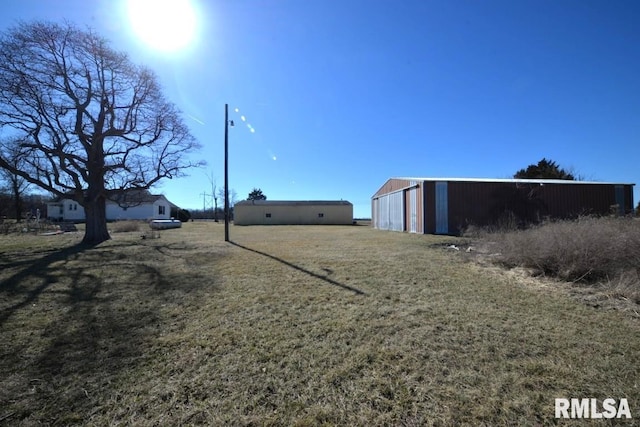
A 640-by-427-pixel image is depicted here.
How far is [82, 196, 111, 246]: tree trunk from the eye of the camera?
1494 cm

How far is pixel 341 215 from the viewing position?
45.7 metres

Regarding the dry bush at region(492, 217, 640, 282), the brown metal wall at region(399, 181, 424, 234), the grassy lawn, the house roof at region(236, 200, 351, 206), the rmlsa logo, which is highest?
the house roof at region(236, 200, 351, 206)

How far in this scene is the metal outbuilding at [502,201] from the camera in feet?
58.3

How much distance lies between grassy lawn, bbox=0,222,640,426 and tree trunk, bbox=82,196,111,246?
1017 cm

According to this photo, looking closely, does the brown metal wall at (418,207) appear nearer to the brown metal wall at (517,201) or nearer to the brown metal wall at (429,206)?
the brown metal wall at (429,206)

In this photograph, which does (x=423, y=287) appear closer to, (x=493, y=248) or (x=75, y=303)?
(x=493, y=248)

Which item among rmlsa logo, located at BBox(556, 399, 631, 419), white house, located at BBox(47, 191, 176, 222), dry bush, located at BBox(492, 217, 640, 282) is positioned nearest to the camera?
rmlsa logo, located at BBox(556, 399, 631, 419)

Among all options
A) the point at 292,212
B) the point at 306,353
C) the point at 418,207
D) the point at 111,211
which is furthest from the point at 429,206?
the point at 111,211

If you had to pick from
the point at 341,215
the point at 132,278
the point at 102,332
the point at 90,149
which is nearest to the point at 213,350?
the point at 102,332

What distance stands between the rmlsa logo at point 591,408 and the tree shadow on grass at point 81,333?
11.1ft

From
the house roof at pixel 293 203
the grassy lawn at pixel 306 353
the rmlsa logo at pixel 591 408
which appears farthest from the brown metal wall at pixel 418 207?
the house roof at pixel 293 203

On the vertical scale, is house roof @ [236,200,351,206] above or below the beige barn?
above

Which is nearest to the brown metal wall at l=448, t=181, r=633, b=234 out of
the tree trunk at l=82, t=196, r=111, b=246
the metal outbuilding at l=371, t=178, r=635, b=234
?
the metal outbuilding at l=371, t=178, r=635, b=234

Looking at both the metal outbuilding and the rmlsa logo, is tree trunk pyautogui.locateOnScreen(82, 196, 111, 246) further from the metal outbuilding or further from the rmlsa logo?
the rmlsa logo
